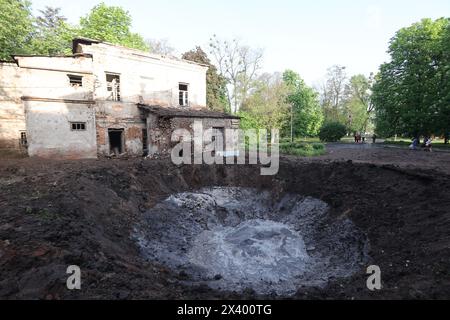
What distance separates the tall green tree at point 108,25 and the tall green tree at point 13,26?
16.1ft

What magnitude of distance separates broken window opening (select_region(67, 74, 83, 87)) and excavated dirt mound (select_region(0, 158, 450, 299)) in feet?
15.8

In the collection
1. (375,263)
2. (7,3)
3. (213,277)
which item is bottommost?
(213,277)

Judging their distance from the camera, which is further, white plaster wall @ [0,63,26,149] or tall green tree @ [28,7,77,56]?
tall green tree @ [28,7,77,56]

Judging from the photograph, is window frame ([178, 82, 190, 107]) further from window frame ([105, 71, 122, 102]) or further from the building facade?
window frame ([105, 71, 122, 102])

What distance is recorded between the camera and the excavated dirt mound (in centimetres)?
414

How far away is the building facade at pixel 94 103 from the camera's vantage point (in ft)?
44.3

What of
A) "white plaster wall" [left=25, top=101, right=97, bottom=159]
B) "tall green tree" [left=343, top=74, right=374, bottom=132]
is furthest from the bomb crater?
"tall green tree" [left=343, top=74, right=374, bottom=132]

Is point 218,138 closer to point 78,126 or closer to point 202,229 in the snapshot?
point 78,126

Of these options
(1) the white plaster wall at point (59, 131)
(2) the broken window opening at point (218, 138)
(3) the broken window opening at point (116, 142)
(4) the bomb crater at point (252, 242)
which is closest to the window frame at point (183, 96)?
(2) the broken window opening at point (218, 138)

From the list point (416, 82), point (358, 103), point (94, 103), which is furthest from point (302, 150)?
point (358, 103)

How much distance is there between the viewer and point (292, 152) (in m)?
20.3
